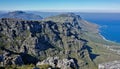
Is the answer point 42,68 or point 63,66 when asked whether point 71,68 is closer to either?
point 63,66

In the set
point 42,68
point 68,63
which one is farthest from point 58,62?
point 42,68

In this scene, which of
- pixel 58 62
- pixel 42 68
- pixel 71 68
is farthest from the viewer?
pixel 58 62

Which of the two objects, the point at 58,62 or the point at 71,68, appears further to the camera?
the point at 58,62

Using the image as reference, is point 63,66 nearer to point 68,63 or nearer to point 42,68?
point 68,63

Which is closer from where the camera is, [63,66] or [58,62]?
[63,66]

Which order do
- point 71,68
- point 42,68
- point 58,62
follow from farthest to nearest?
point 58,62 < point 71,68 < point 42,68

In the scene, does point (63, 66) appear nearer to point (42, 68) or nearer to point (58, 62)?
point (58, 62)

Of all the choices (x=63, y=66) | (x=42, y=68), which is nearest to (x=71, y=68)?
(x=63, y=66)
